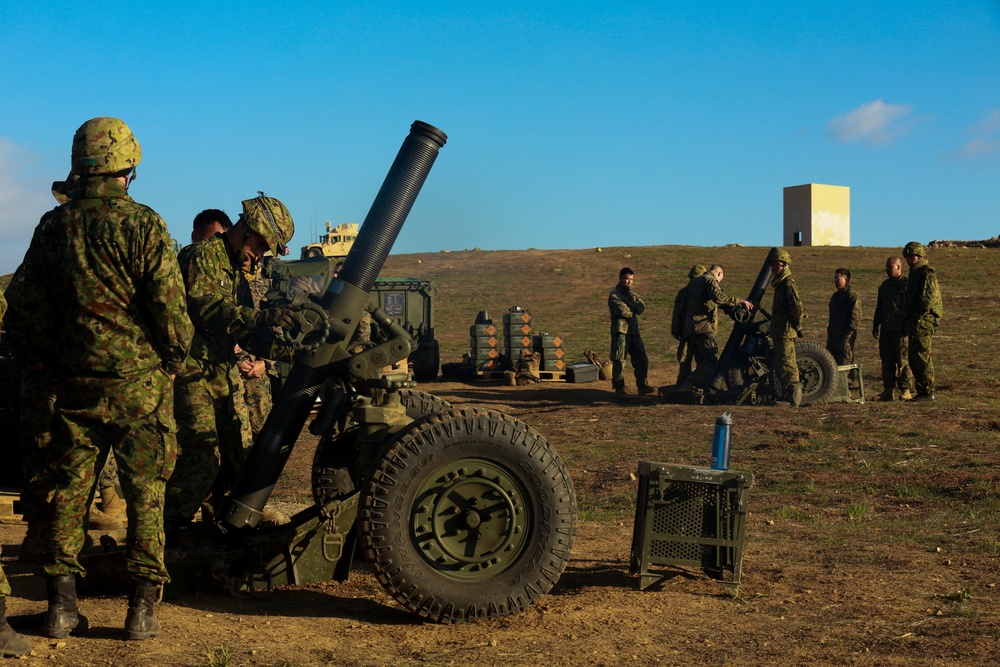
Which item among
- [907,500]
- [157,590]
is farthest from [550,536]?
[907,500]

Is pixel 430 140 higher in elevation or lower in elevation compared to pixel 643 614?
higher

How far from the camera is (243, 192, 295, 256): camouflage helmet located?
5.65m

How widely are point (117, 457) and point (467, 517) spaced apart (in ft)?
4.75

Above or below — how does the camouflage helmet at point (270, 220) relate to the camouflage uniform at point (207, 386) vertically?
above

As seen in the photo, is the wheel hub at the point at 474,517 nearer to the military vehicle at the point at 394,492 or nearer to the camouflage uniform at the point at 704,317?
the military vehicle at the point at 394,492

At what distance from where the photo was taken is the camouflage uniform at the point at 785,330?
42.2ft

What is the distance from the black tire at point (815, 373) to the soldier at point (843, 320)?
1.70 metres

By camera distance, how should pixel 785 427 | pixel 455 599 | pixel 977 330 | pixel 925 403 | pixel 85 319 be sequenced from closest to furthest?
pixel 85 319, pixel 455 599, pixel 785 427, pixel 925 403, pixel 977 330

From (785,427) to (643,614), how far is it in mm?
6718

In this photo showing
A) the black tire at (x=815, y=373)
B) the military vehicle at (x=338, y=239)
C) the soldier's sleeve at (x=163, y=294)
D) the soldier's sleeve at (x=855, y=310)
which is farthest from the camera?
the military vehicle at (x=338, y=239)

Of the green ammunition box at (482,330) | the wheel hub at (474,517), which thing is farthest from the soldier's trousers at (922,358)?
the wheel hub at (474,517)

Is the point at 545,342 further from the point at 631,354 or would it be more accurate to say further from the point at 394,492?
the point at 394,492

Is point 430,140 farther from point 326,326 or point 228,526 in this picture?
point 228,526

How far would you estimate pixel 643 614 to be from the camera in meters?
4.88
